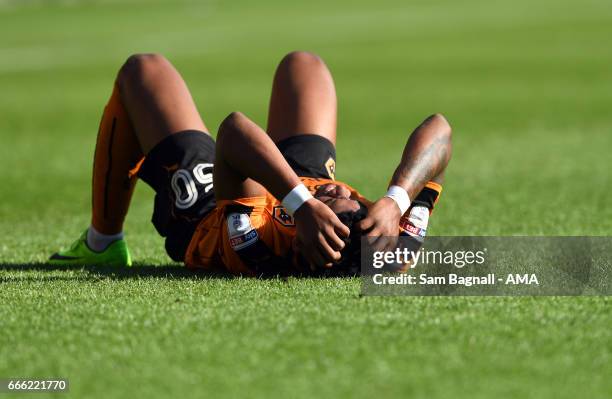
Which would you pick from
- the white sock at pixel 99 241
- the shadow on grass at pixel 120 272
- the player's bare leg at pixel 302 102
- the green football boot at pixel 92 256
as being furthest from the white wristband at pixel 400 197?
the white sock at pixel 99 241

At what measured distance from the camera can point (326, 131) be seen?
18.1 ft

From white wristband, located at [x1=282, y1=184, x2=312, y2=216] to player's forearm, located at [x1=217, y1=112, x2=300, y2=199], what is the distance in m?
0.02

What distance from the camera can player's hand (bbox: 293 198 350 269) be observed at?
14.1ft

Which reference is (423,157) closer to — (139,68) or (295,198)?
(295,198)

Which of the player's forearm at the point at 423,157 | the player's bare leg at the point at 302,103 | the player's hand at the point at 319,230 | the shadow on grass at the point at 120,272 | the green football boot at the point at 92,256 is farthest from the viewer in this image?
the green football boot at the point at 92,256

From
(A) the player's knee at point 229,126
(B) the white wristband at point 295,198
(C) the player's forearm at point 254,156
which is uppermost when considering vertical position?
(A) the player's knee at point 229,126

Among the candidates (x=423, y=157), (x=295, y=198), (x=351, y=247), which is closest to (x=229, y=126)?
(x=295, y=198)

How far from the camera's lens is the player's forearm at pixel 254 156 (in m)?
4.41

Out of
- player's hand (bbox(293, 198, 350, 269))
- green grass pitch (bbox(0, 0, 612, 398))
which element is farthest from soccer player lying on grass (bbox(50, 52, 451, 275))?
green grass pitch (bbox(0, 0, 612, 398))

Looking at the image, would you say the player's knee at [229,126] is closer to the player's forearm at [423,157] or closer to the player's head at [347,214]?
the player's head at [347,214]

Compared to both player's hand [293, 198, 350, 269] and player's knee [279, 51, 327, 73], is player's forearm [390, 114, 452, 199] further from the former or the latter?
player's knee [279, 51, 327, 73]

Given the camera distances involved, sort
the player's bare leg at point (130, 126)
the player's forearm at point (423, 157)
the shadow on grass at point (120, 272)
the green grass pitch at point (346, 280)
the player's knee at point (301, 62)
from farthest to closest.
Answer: the player's knee at point (301, 62)
the player's bare leg at point (130, 126)
the shadow on grass at point (120, 272)
the player's forearm at point (423, 157)
the green grass pitch at point (346, 280)

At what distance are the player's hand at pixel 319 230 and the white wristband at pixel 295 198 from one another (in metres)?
0.02

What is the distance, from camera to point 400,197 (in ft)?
14.9
